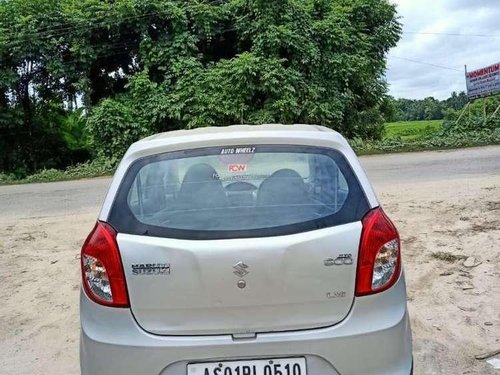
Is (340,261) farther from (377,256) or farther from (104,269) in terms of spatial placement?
(104,269)

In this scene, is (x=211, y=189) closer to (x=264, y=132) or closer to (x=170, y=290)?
(x=264, y=132)

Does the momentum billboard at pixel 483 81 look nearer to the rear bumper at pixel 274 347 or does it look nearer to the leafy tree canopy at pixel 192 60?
the leafy tree canopy at pixel 192 60

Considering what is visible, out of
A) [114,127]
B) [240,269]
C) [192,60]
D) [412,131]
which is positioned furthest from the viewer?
[412,131]

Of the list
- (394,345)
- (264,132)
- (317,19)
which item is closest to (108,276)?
(264,132)

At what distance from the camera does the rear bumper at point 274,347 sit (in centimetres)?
209

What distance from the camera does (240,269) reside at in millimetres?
2074

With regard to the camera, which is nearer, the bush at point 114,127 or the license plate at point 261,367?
the license plate at point 261,367

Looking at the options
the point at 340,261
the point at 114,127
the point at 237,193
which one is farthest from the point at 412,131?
the point at 340,261

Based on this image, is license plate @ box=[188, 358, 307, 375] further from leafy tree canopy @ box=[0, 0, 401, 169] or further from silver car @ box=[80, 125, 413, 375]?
leafy tree canopy @ box=[0, 0, 401, 169]

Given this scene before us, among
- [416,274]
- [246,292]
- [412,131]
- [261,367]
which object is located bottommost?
[412,131]

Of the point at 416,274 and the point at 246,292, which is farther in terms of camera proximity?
the point at 416,274

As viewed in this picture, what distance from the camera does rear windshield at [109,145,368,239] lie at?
2176 millimetres

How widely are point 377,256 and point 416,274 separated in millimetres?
2976

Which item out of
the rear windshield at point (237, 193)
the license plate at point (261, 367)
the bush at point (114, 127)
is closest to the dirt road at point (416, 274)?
the license plate at point (261, 367)
